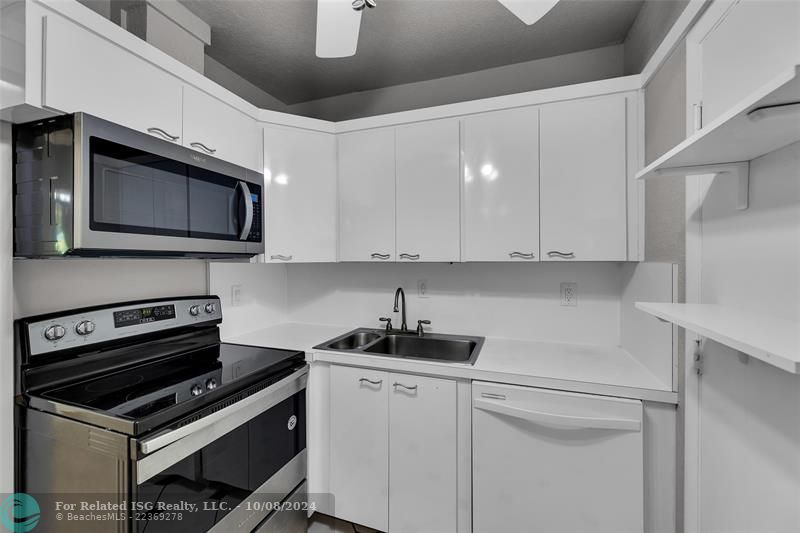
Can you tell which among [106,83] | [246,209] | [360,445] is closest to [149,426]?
[246,209]

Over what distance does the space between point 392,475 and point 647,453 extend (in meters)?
1.11

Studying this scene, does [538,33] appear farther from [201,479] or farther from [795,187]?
[201,479]

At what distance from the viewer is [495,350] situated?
1842 mm

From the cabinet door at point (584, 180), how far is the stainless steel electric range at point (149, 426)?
1.46 metres

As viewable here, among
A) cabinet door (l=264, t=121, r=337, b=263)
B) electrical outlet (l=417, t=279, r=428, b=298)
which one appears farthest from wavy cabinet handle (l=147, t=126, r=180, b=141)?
electrical outlet (l=417, t=279, r=428, b=298)

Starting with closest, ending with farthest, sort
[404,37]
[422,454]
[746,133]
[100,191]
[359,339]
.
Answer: [746,133], [100,191], [422,454], [404,37], [359,339]

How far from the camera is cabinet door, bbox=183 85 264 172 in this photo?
1.50m

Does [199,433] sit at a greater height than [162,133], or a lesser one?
lesser

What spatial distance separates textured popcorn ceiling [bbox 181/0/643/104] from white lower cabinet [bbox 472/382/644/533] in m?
1.81

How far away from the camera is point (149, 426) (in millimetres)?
999

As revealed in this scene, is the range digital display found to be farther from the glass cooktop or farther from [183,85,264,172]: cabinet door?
[183,85,264,172]: cabinet door

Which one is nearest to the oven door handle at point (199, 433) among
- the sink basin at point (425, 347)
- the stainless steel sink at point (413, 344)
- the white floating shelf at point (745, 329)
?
the stainless steel sink at point (413, 344)

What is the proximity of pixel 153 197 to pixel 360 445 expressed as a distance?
1446 millimetres

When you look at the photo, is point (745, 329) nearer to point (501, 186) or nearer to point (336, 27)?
point (501, 186)
